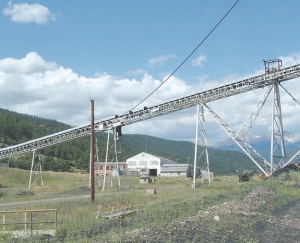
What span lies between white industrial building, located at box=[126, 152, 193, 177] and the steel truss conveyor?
40372mm

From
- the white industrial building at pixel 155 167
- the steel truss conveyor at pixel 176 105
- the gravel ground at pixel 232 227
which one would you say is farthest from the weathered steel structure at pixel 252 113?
the white industrial building at pixel 155 167

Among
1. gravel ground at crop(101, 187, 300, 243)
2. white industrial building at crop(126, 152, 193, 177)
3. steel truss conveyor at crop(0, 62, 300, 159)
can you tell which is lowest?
gravel ground at crop(101, 187, 300, 243)

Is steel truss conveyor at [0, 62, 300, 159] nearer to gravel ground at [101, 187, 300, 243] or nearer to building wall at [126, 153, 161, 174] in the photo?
gravel ground at [101, 187, 300, 243]

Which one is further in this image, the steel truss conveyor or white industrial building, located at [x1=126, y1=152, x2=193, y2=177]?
white industrial building, located at [x1=126, y1=152, x2=193, y2=177]

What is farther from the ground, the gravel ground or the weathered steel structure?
the weathered steel structure

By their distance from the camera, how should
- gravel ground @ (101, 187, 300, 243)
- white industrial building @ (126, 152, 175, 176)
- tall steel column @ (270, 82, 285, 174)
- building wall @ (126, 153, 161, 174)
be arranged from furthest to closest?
building wall @ (126, 153, 161, 174), white industrial building @ (126, 152, 175, 176), tall steel column @ (270, 82, 285, 174), gravel ground @ (101, 187, 300, 243)

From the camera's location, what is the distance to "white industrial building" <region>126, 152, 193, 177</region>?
83.9 metres

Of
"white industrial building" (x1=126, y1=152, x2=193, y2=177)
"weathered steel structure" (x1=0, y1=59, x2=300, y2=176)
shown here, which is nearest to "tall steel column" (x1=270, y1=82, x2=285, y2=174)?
"weathered steel structure" (x1=0, y1=59, x2=300, y2=176)

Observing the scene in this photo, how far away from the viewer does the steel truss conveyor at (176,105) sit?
97.0ft

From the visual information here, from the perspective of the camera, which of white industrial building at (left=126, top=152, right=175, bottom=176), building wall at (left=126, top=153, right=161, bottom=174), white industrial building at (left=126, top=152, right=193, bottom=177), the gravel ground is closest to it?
the gravel ground

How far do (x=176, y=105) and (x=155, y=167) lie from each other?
185 feet

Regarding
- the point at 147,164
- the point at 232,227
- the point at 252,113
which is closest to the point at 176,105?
the point at 252,113

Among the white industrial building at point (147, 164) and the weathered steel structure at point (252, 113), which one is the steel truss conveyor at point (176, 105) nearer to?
the weathered steel structure at point (252, 113)

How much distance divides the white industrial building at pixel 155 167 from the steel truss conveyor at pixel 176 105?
4037 cm
